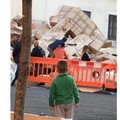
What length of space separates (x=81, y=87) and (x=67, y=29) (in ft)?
29.1

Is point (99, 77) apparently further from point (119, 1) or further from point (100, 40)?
point (119, 1)

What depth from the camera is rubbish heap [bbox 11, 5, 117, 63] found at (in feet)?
72.6

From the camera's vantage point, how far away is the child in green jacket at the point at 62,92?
6551mm

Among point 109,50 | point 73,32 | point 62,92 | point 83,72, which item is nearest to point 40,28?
point 73,32

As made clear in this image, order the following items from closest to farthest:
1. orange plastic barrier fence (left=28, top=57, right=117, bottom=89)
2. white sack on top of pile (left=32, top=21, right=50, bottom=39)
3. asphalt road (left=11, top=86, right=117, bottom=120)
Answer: asphalt road (left=11, top=86, right=117, bottom=120)
orange plastic barrier fence (left=28, top=57, right=117, bottom=89)
white sack on top of pile (left=32, top=21, right=50, bottom=39)

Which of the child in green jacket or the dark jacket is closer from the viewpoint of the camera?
the child in green jacket

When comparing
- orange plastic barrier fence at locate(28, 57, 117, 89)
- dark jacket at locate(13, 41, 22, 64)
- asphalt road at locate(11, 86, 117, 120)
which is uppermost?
dark jacket at locate(13, 41, 22, 64)

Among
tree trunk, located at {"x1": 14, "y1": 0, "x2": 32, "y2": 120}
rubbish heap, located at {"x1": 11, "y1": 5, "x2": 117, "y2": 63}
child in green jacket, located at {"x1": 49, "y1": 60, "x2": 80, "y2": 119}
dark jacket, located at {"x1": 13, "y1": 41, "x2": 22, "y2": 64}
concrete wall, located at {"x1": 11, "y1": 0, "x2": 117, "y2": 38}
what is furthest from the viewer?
concrete wall, located at {"x1": 11, "y1": 0, "x2": 117, "y2": 38}

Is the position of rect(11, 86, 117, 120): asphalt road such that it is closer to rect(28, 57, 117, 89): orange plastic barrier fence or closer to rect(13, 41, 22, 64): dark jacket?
rect(28, 57, 117, 89): orange plastic barrier fence

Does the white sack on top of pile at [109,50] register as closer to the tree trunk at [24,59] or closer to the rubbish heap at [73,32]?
the rubbish heap at [73,32]

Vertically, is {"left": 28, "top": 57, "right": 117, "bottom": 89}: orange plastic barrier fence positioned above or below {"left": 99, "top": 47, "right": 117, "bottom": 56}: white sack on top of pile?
below

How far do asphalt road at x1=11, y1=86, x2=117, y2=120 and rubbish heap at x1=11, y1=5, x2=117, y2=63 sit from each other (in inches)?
319

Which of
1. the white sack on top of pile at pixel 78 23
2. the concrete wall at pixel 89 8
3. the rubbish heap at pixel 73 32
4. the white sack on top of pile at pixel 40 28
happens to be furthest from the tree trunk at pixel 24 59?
the concrete wall at pixel 89 8

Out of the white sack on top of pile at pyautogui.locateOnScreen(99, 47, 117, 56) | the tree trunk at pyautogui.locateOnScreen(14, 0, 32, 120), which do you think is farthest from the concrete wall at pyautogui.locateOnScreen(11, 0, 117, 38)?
the tree trunk at pyautogui.locateOnScreen(14, 0, 32, 120)
